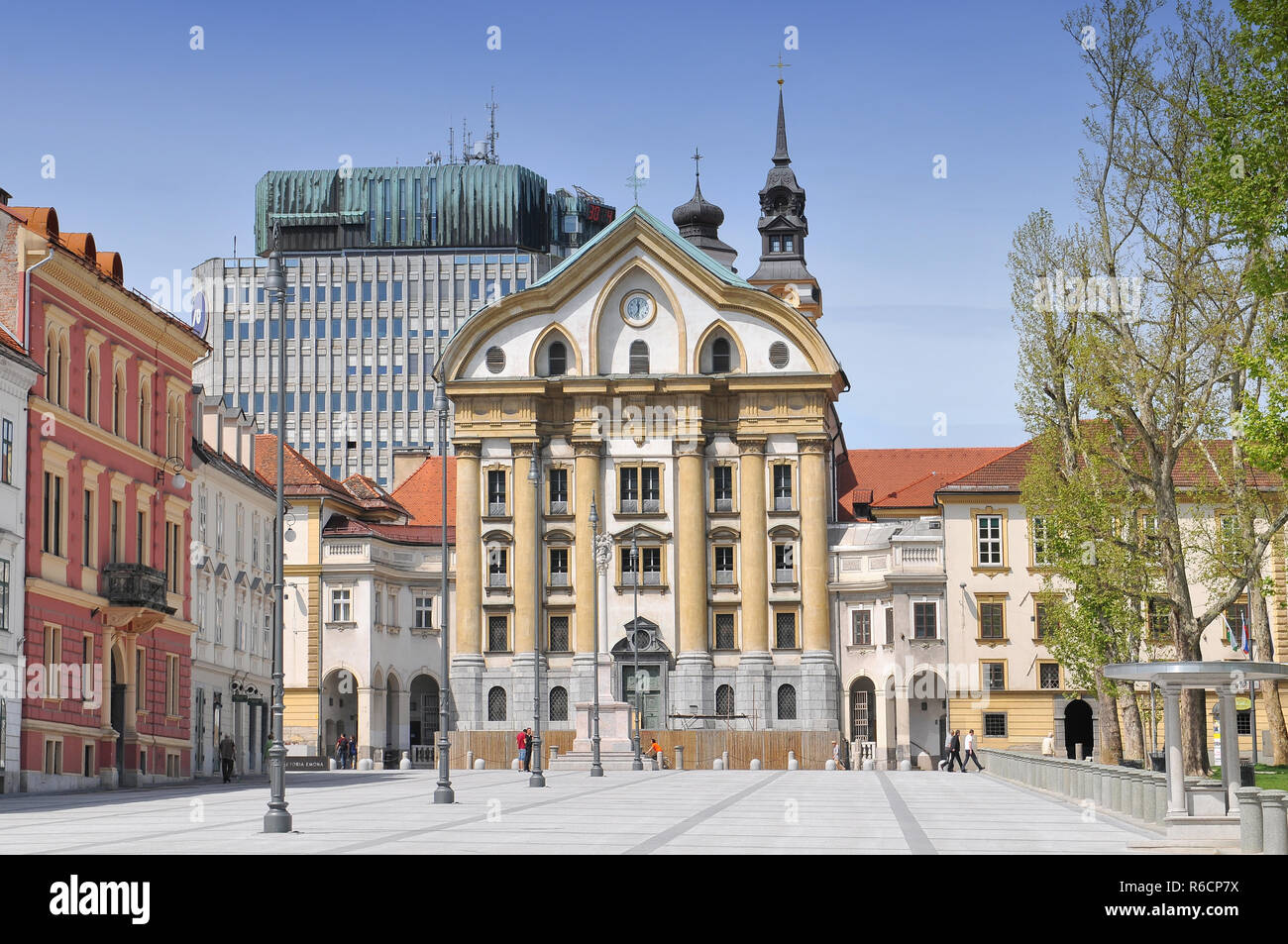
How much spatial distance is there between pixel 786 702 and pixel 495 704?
1465 centimetres

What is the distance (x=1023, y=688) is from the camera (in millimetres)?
91688

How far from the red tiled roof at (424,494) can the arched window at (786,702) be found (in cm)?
2319

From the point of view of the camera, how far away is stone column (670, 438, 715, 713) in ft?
321

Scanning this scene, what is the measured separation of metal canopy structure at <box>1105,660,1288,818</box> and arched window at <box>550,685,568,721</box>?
2710 inches

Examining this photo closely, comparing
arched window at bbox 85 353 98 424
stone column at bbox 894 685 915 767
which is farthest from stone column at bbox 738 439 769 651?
arched window at bbox 85 353 98 424

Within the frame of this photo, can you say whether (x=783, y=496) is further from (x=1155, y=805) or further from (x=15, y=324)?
(x=1155, y=805)

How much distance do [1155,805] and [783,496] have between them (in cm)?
6765

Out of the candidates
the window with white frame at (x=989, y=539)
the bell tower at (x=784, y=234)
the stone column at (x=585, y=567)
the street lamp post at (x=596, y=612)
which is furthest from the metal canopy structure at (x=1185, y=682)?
the bell tower at (x=784, y=234)

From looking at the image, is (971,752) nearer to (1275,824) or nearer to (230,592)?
(230,592)

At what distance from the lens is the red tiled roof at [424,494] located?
112500 millimetres

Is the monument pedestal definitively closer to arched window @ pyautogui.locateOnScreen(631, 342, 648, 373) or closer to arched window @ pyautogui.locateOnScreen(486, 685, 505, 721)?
arched window @ pyautogui.locateOnScreen(486, 685, 505, 721)

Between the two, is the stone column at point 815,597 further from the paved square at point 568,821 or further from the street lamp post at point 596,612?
the paved square at point 568,821
